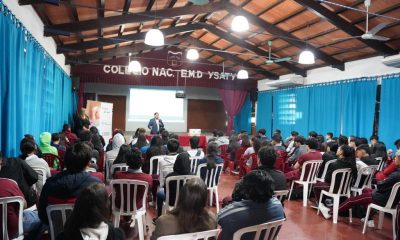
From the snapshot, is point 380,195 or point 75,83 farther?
point 75,83

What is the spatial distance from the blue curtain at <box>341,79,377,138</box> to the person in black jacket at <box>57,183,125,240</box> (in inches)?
312

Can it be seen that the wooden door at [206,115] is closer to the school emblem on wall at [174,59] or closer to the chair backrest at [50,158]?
the school emblem on wall at [174,59]

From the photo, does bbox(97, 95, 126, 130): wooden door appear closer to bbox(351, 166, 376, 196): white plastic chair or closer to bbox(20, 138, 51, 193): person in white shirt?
bbox(20, 138, 51, 193): person in white shirt

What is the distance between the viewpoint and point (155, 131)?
34.4 ft

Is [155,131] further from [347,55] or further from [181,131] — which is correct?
[347,55]

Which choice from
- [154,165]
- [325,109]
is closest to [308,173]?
[154,165]

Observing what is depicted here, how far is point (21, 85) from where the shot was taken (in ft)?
14.5

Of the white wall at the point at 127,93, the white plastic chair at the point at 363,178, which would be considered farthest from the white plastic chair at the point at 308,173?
the white wall at the point at 127,93

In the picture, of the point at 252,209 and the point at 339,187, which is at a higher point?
the point at 252,209

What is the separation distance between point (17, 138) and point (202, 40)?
844 cm

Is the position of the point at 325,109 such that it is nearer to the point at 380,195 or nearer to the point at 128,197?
the point at 380,195

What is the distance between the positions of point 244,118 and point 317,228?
989cm

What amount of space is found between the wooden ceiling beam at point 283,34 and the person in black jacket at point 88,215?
6.95 meters

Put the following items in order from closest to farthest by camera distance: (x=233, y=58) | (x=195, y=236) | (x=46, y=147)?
1. (x=195, y=236)
2. (x=46, y=147)
3. (x=233, y=58)
